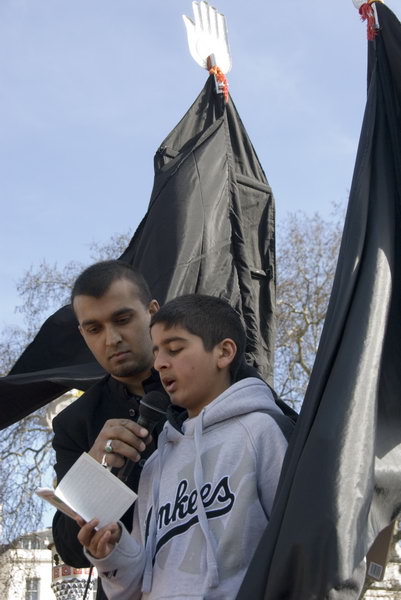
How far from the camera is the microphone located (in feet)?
9.59

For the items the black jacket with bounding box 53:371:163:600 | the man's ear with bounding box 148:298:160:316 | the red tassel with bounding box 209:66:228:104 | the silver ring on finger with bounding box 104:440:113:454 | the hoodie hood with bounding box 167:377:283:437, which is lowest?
the silver ring on finger with bounding box 104:440:113:454

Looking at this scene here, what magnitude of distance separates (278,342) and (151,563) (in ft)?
63.3

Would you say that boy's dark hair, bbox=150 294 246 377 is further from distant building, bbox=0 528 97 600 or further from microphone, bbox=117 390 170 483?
distant building, bbox=0 528 97 600

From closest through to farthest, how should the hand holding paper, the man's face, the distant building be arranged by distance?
the hand holding paper, the man's face, the distant building

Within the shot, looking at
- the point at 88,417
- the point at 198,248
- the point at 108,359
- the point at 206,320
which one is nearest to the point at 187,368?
the point at 206,320

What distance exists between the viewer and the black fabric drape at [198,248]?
4.90 metres

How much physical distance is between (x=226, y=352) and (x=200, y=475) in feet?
1.45

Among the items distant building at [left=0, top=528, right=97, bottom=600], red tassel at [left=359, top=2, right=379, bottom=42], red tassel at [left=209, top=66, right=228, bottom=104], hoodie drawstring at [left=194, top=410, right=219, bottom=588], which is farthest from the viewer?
distant building at [left=0, top=528, right=97, bottom=600]

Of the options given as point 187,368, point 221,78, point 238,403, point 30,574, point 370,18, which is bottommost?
point 238,403

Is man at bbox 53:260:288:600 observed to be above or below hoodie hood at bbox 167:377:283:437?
above

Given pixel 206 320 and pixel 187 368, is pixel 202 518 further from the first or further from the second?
pixel 206 320

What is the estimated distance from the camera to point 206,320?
3037mm

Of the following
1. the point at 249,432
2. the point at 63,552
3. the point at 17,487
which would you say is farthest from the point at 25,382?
the point at 17,487

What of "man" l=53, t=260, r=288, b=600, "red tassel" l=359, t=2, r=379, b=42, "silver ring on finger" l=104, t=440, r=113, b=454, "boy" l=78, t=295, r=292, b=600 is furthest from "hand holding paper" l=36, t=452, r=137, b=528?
"red tassel" l=359, t=2, r=379, b=42
